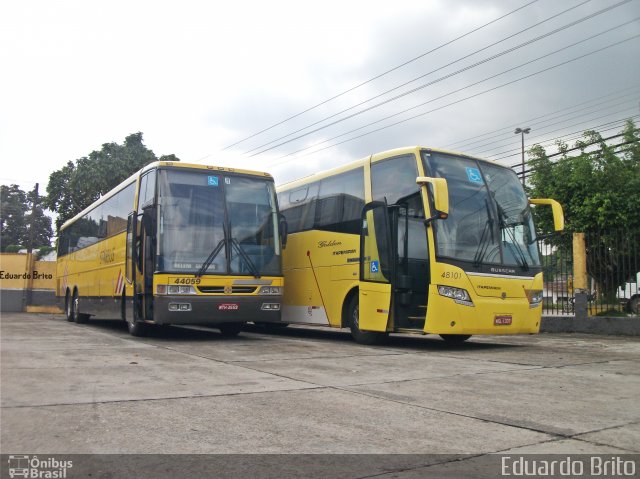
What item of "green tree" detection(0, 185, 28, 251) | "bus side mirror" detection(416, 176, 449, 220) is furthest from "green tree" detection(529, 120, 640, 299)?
"green tree" detection(0, 185, 28, 251)

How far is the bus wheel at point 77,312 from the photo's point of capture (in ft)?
61.2

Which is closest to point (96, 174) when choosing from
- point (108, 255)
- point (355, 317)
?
point (108, 255)

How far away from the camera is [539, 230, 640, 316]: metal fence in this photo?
13.9 metres

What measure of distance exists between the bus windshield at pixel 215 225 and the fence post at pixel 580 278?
7.86m

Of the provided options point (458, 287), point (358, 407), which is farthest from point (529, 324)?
point (358, 407)

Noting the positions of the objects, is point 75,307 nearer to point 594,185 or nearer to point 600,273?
point 600,273

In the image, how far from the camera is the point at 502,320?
1001 centimetres

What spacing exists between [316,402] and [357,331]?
6.13 meters

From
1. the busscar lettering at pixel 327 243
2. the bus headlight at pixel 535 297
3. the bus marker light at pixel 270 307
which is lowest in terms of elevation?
the bus marker light at pixel 270 307

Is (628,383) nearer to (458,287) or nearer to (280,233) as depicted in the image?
(458,287)

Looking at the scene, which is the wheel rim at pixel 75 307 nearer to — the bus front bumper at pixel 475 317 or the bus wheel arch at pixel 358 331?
the bus wheel arch at pixel 358 331

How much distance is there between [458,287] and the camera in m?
9.66

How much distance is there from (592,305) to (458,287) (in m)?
6.71

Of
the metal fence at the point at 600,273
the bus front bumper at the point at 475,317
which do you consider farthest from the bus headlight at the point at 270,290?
the metal fence at the point at 600,273
